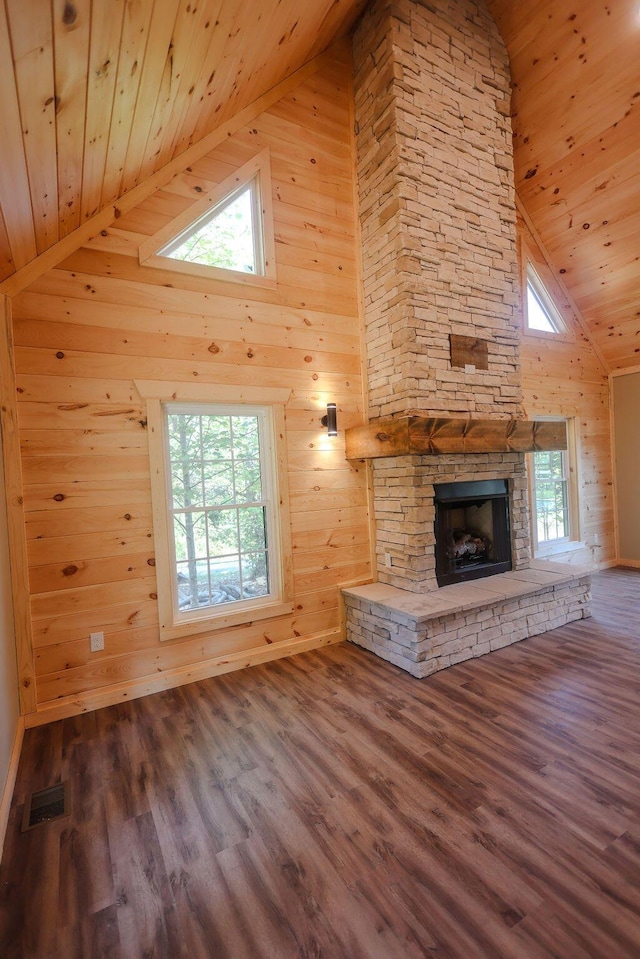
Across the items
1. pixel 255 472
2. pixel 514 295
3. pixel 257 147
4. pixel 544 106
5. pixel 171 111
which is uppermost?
pixel 544 106

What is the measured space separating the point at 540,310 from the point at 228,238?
13.5 ft

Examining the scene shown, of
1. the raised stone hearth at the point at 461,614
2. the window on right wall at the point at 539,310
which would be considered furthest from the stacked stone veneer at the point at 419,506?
the window on right wall at the point at 539,310

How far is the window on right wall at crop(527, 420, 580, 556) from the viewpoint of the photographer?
5.31 metres

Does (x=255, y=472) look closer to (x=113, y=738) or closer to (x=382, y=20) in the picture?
(x=113, y=738)

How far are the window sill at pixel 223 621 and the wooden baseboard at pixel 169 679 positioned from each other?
234 millimetres

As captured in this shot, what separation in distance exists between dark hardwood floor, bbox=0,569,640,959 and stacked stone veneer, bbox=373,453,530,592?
890 mm

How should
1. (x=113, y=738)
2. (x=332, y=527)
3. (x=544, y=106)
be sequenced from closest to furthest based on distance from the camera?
(x=113, y=738)
(x=332, y=527)
(x=544, y=106)

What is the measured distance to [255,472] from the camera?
3.41 m

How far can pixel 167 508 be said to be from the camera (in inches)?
117

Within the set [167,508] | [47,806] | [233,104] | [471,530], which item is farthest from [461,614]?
[233,104]

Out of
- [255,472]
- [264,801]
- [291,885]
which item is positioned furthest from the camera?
[255,472]

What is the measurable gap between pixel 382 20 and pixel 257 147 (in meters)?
1.41

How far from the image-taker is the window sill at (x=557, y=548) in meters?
5.27

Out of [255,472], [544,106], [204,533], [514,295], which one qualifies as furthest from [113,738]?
[544,106]
